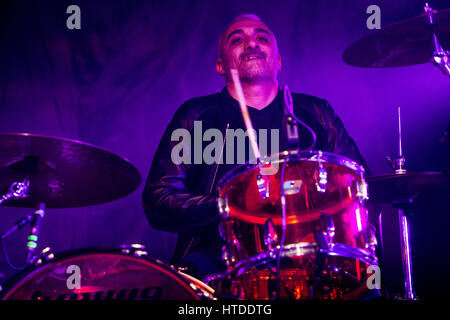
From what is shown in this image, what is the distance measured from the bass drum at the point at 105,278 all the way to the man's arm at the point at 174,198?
19.9 inches

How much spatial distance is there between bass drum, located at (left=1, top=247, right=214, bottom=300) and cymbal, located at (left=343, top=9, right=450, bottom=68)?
5.17ft

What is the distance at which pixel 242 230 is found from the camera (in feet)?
5.79

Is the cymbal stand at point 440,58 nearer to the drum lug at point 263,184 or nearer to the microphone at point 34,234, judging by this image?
the drum lug at point 263,184

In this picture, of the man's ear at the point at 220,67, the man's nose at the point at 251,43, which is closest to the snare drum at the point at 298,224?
the man's nose at the point at 251,43

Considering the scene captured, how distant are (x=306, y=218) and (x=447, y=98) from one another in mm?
1679

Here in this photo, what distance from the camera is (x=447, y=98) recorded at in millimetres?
2928

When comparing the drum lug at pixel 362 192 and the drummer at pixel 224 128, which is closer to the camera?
the drum lug at pixel 362 192

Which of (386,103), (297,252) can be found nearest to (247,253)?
(297,252)

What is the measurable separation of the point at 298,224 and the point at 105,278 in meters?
0.67

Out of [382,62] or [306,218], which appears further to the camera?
[382,62]

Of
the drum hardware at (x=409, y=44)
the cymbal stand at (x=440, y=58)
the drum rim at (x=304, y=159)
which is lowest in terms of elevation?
the drum rim at (x=304, y=159)

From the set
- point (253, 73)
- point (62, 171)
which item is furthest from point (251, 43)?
point (62, 171)

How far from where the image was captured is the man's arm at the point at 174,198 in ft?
6.77
